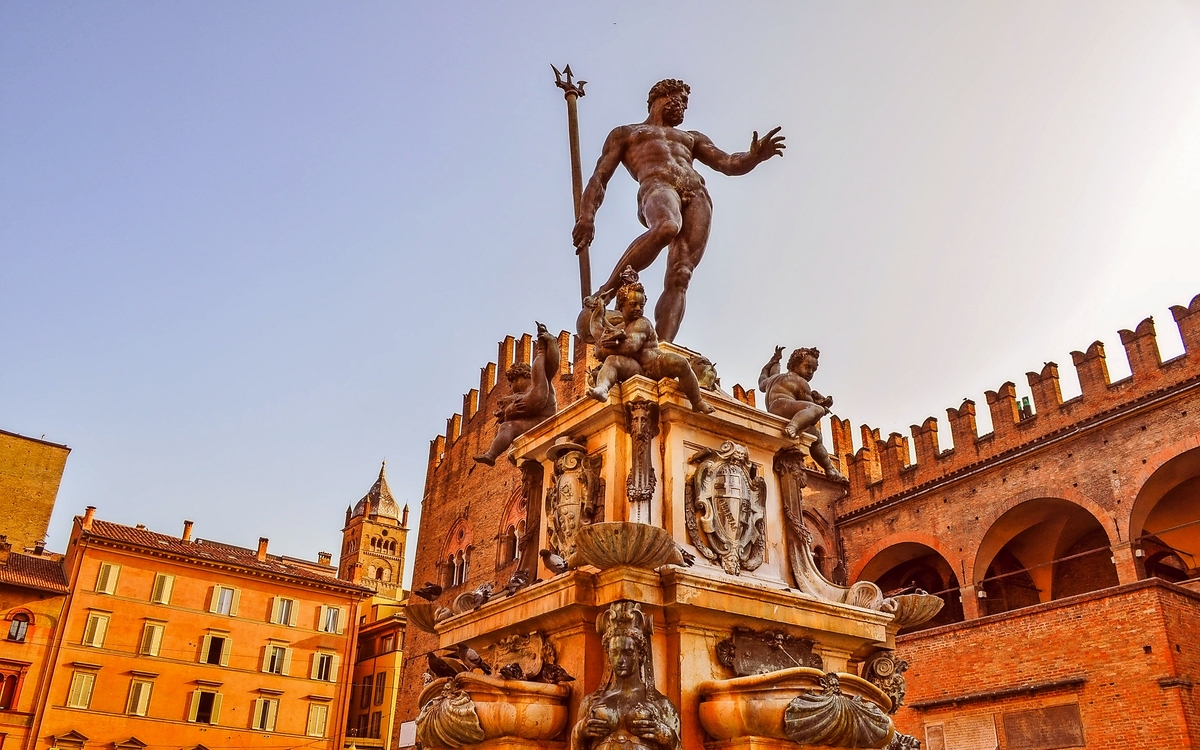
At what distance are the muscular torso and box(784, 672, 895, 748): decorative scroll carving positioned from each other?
350 cm

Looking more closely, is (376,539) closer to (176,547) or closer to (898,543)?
(176,547)

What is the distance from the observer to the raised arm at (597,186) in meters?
6.39

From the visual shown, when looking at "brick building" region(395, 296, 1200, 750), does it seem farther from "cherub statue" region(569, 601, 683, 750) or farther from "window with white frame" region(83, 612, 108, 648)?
"cherub statue" region(569, 601, 683, 750)

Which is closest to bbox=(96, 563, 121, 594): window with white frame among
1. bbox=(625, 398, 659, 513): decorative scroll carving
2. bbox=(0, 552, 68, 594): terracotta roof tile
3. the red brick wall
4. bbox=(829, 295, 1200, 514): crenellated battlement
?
bbox=(0, 552, 68, 594): terracotta roof tile

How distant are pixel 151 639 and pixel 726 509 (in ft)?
110

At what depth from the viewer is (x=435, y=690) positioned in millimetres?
4824

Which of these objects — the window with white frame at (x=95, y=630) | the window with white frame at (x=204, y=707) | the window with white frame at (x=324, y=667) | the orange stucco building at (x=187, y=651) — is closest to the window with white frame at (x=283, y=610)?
the orange stucco building at (x=187, y=651)

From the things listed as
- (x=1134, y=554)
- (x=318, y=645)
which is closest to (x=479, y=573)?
(x=318, y=645)

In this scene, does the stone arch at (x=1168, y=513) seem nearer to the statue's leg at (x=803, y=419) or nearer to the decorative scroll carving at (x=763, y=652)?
the statue's leg at (x=803, y=419)

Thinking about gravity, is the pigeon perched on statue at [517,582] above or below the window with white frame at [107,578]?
below

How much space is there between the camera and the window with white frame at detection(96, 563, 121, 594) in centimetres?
3225

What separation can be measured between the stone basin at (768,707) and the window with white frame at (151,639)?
33562 mm

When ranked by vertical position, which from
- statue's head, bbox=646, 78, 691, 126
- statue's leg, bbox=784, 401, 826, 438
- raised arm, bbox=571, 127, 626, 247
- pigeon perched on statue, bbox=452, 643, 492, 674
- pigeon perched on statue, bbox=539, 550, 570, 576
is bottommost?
pigeon perched on statue, bbox=452, 643, 492, 674

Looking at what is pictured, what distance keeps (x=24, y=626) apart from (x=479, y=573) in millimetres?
15371
